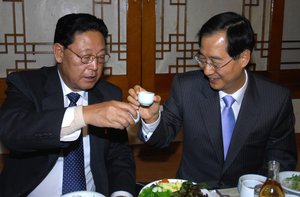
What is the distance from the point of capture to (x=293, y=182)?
1.69 m

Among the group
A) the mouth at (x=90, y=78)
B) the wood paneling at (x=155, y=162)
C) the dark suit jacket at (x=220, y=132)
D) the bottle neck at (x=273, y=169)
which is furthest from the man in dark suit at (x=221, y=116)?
the wood paneling at (x=155, y=162)

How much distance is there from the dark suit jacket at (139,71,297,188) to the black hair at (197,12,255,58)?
0.89ft

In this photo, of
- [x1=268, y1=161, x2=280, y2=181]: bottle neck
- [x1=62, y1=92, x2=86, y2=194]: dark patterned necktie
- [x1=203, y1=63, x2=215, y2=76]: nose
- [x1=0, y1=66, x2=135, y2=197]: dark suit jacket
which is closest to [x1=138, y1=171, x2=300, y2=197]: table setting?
[x1=268, y1=161, x2=280, y2=181]: bottle neck

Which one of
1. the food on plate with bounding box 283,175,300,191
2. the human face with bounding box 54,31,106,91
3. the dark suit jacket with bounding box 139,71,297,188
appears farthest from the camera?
the dark suit jacket with bounding box 139,71,297,188

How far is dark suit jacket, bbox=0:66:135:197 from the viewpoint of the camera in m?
1.61

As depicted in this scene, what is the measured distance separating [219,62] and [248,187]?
0.71 m

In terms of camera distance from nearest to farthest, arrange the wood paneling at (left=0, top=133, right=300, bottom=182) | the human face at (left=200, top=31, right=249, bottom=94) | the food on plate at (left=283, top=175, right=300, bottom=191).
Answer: the food on plate at (left=283, top=175, right=300, bottom=191) < the human face at (left=200, top=31, right=249, bottom=94) < the wood paneling at (left=0, top=133, right=300, bottom=182)

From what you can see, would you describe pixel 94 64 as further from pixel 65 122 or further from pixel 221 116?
pixel 221 116

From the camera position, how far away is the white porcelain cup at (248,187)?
1529 millimetres

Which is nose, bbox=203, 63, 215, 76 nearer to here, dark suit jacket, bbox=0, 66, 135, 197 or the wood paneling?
dark suit jacket, bbox=0, 66, 135, 197

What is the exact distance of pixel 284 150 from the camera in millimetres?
2131

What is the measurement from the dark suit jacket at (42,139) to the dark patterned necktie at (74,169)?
8 centimetres

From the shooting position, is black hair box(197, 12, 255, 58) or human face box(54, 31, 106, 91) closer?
human face box(54, 31, 106, 91)

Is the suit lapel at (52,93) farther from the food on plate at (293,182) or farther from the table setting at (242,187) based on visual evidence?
the food on plate at (293,182)
